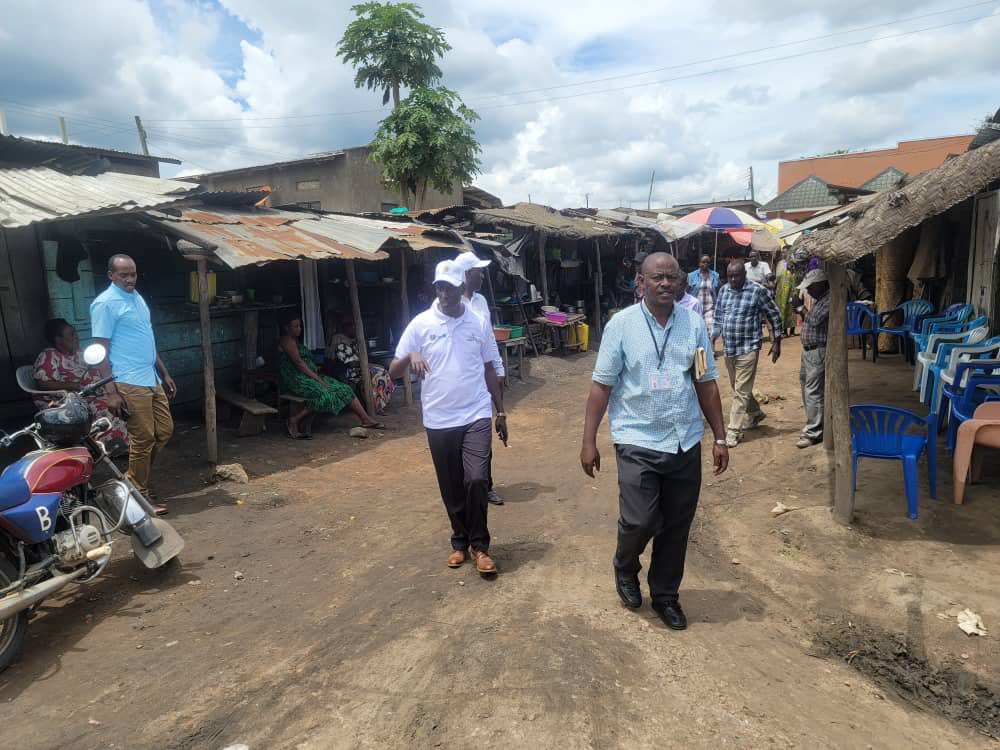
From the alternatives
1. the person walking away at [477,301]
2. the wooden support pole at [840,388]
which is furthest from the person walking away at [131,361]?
the wooden support pole at [840,388]

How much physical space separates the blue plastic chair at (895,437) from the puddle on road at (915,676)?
1399mm

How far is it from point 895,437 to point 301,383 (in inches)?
245

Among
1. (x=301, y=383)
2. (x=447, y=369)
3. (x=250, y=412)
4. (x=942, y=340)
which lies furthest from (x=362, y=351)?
(x=942, y=340)

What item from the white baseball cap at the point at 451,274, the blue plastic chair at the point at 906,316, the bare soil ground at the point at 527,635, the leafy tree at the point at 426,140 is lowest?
the bare soil ground at the point at 527,635

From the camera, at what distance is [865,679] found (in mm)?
3070

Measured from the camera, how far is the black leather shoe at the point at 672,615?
10.8 feet

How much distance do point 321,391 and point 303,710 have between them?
17.7ft

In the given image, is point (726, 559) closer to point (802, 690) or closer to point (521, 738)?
point (802, 690)

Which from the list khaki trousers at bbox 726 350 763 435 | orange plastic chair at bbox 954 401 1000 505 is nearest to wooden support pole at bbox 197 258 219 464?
khaki trousers at bbox 726 350 763 435

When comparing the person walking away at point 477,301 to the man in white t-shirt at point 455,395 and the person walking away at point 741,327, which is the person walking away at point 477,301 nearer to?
the man in white t-shirt at point 455,395

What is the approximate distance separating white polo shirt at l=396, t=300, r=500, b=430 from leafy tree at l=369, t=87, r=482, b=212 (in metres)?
14.4

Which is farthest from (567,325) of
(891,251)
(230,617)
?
(230,617)

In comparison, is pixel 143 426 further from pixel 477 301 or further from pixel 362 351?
pixel 362 351

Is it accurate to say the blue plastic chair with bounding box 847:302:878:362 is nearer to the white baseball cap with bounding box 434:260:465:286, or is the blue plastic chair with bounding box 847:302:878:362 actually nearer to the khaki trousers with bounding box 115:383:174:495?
the white baseball cap with bounding box 434:260:465:286
